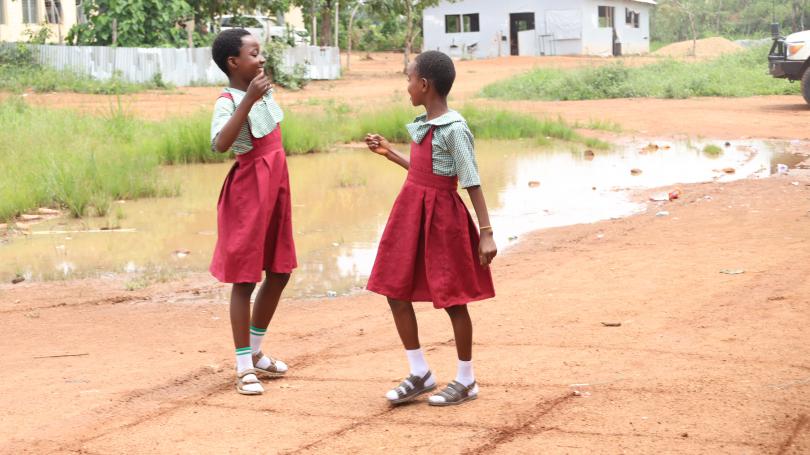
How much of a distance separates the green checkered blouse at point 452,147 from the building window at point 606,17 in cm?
4254

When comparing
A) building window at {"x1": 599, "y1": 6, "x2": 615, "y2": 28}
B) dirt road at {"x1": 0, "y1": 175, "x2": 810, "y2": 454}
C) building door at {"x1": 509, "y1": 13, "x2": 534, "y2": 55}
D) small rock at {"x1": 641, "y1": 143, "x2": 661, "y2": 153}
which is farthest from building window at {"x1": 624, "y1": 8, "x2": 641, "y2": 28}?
dirt road at {"x1": 0, "y1": 175, "x2": 810, "y2": 454}

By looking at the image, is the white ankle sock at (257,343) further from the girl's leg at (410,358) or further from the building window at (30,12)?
the building window at (30,12)

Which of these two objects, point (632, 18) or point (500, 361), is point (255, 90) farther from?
point (632, 18)

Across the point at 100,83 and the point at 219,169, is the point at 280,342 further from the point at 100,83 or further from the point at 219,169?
the point at 100,83

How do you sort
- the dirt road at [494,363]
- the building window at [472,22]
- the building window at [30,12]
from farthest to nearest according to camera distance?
the building window at [472,22]
the building window at [30,12]
the dirt road at [494,363]

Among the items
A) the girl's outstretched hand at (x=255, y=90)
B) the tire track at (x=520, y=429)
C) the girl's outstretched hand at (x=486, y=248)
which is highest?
the girl's outstretched hand at (x=255, y=90)

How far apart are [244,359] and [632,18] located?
45.7m

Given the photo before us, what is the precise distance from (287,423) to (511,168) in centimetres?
1012

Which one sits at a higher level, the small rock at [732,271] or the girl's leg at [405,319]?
the girl's leg at [405,319]

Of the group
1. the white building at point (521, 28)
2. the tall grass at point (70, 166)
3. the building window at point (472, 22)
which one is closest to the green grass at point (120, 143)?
the tall grass at point (70, 166)

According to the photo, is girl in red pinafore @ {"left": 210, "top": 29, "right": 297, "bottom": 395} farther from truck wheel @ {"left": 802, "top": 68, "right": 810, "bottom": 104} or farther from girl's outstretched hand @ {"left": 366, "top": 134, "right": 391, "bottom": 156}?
truck wheel @ {"left": 802, "top": 68, "right": 810, "bottom": 104}

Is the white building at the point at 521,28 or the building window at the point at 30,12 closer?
the building window at the point at 30,12

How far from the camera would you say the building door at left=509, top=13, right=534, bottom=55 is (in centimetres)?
4384

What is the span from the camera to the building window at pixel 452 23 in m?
44.2
